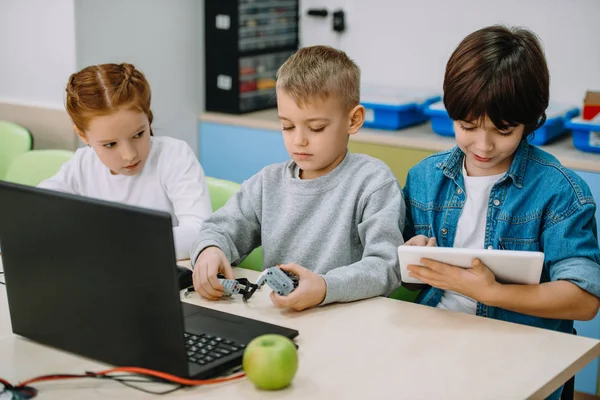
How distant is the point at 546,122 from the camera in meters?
→ 2.64

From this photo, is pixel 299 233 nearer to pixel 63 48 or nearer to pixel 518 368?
pixel 518 368

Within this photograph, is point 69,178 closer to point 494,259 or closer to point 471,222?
point 471,222

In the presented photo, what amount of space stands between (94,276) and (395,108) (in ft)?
6.13

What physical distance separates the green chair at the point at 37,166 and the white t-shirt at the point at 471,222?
43.5 inches

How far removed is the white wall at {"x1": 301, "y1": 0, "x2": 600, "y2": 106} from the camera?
2877mm

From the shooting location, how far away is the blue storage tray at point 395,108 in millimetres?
2916

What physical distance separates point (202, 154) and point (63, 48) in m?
0.71

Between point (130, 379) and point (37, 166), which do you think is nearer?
point (130, 379)

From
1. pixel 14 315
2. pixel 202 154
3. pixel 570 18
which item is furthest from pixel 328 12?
pixel 14 315

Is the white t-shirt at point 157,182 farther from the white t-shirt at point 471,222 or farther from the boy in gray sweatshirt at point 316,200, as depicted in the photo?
the white t-shirt at point 471,222

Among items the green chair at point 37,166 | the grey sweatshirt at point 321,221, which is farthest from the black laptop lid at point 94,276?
the green chair at point 37,166

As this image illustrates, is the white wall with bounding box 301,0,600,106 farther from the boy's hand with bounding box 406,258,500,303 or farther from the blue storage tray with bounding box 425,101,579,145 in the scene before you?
the boy's hand with bounding box 406,258,500,303

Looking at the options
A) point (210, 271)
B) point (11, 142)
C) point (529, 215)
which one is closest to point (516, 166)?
point (529, 215)

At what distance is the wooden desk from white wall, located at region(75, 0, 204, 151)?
1.66 m
